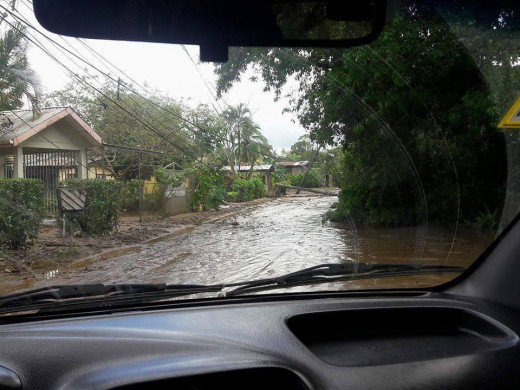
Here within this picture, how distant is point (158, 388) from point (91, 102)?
2911mm

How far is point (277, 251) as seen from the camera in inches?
197

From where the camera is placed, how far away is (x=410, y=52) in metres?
5.08

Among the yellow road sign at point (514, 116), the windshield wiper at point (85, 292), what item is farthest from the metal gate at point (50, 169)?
the yellow road sign at point (514, 116)

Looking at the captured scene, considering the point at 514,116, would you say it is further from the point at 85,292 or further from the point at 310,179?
the point at 85,292

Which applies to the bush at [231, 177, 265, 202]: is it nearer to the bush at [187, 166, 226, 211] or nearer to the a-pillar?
the bush at [187, 166, 226, 211]

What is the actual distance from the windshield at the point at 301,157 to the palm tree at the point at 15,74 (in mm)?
12

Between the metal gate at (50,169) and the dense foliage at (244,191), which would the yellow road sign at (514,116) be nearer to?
the metal gate at (50,169)

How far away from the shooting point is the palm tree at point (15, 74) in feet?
10.9

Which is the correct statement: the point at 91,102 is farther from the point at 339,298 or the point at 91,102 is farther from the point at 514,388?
the point at 514,388

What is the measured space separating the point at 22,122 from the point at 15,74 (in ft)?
1.39

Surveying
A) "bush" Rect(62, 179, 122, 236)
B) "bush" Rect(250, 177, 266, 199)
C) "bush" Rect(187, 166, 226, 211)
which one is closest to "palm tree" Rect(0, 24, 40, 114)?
"bush" Rect(62, 179, 122, 236)

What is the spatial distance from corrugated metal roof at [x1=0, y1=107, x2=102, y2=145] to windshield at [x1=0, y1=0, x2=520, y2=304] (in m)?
0.01

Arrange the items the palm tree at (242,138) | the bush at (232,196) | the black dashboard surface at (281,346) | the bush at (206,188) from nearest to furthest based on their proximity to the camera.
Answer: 1. the black dashboard surface at (281,346)
2. the palm tree at (242,138)
3. the bush at (206,188)
4. the bush at (232,196)

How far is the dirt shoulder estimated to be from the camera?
4.45 metres
